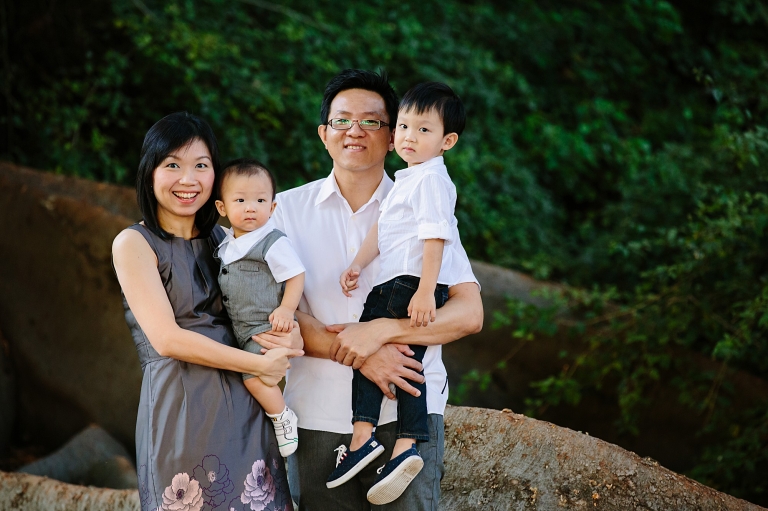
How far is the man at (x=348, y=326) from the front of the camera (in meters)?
2.13

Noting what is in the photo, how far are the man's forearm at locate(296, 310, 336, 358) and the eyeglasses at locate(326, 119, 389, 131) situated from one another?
1.80ft

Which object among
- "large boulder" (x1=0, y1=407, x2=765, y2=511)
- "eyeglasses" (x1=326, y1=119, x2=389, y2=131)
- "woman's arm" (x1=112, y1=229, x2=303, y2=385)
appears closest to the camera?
"woman's arm" (x1=112, y1=229, x2=303, y2=385)

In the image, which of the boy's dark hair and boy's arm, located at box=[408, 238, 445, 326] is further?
the boy's dark hair

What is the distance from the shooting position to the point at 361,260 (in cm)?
225

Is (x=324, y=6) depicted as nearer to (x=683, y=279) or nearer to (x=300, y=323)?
(x=683, y=279)

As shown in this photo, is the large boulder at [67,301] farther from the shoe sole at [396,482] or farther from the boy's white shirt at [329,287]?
the shoe sole at [396,482]

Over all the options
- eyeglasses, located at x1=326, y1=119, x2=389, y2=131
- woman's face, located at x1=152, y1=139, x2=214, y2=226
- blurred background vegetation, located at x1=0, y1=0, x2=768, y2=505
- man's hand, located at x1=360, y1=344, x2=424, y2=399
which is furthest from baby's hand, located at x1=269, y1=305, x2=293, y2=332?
blurred background vegetation, located at x1=0, y1=0, x2=768, y2=505

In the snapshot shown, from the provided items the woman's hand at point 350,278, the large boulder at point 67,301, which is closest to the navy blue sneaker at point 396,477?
the woman's hand at point 350,278

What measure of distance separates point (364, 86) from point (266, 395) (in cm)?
92

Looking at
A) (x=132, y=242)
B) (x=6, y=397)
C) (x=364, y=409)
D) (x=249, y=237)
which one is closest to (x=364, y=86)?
(x=249, y=237)

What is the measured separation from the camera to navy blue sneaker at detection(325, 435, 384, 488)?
80.8 inches

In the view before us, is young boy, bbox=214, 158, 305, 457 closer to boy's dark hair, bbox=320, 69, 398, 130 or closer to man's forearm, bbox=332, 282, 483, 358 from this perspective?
man's forearm, bbox=332, 282, 483, 358

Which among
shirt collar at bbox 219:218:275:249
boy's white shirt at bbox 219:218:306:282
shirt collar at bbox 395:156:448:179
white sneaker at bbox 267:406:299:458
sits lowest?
white sneaker at bbox 267:406:299:458

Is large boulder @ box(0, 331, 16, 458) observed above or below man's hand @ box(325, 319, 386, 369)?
below
